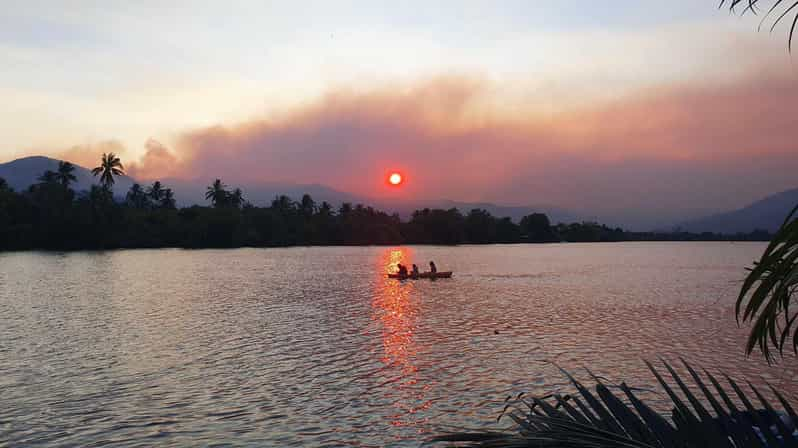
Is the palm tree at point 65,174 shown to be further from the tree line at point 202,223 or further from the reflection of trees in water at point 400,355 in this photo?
the reflection of trees in water at point 400,355

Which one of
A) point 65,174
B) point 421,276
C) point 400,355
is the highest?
point 65,174

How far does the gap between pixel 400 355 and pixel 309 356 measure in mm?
2588

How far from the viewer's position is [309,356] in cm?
1653

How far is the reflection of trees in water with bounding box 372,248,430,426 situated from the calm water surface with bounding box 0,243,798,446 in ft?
0.23

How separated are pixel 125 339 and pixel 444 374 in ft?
36.1

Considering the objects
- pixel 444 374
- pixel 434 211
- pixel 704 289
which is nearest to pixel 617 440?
pixel 444 374

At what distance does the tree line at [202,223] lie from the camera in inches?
3644

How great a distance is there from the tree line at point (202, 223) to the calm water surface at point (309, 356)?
229 ft

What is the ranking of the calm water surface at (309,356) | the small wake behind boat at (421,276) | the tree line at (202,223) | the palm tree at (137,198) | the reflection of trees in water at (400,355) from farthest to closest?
the palm tree at (137,198)
the tree line at (202,223)
the small wake behind boat at (421,276)
the reflection of trees in water at (400,355)
the calm water surface at (309,356)

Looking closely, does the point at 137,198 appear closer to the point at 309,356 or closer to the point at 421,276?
the point at 421,276

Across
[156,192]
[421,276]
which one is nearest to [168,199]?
[156,192]

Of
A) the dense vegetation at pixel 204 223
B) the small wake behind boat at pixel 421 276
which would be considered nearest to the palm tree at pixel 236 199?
the dense vegetation at pixel 204 223

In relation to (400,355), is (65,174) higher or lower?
higher

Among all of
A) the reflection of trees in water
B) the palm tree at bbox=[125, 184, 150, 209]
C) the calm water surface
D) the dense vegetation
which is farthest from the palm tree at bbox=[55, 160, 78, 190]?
the reflection of trees in water
